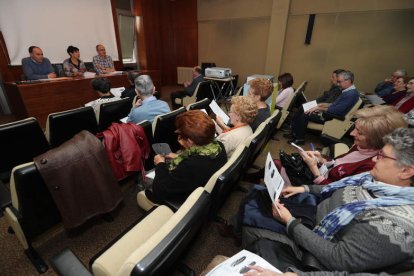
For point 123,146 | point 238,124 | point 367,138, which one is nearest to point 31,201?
point 123,146

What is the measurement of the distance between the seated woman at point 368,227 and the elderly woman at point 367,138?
263 millimetres

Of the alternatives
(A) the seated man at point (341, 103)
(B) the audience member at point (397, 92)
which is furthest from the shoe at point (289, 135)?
(B) the audience member at point (397, 92)

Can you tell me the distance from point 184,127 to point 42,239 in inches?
57.2

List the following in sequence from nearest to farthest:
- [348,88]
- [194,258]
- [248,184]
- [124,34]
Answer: [194,258], [248,184], [348,88], [124,34]

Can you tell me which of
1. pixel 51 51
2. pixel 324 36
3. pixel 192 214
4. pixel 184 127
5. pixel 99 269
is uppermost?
pixel 324 36

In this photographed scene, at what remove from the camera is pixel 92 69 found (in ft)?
17.2

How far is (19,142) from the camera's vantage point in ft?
5.71

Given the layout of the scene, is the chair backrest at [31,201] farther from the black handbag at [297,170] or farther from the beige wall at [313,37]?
the beige wall at [313,37]

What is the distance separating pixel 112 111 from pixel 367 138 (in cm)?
228

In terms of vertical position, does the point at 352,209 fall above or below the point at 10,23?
below

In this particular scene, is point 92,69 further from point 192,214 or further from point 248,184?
point 192,214

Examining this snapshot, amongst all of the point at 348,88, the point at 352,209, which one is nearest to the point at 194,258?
the point at 352,209

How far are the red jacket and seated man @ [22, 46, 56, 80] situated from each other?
11.7 feet

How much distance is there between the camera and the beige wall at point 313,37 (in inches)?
179
